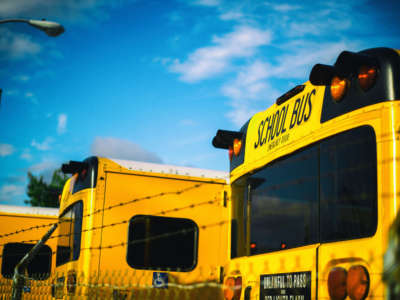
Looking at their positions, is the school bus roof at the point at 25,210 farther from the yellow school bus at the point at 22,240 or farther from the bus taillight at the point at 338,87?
the bus taillight at the point at 338,87

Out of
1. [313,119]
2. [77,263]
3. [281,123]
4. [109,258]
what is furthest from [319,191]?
[77,263]

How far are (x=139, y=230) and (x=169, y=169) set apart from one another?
0.95 meters

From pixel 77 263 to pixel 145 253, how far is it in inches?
31.8

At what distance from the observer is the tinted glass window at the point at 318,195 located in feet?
10.1

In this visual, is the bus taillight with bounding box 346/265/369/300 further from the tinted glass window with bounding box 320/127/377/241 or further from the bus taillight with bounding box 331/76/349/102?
the bus taillight with bounding box 331/76/349/102

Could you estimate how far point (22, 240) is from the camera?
9.52 meters

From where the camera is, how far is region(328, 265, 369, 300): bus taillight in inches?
112

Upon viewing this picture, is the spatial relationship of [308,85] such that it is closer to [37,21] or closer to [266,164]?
[266,164]

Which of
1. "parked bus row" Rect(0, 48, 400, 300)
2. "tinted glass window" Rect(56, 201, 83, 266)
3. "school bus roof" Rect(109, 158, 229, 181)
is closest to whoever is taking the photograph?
"parked bus row" Rect(0, 48, 400, 300)

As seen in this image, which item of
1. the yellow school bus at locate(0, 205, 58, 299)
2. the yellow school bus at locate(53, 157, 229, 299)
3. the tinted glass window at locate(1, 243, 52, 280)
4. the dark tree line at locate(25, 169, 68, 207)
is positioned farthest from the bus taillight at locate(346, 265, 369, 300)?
the dark tree line at locate(25, 169, 68, 207)

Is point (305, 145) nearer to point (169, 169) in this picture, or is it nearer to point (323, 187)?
point (323, 187)

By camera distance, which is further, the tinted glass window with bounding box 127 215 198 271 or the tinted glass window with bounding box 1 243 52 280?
the tinted glass window with bounding box 1 243 52 280

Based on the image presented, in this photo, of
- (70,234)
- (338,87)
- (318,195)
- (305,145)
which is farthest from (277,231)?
(70,234)

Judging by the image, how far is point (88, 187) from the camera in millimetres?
6152
